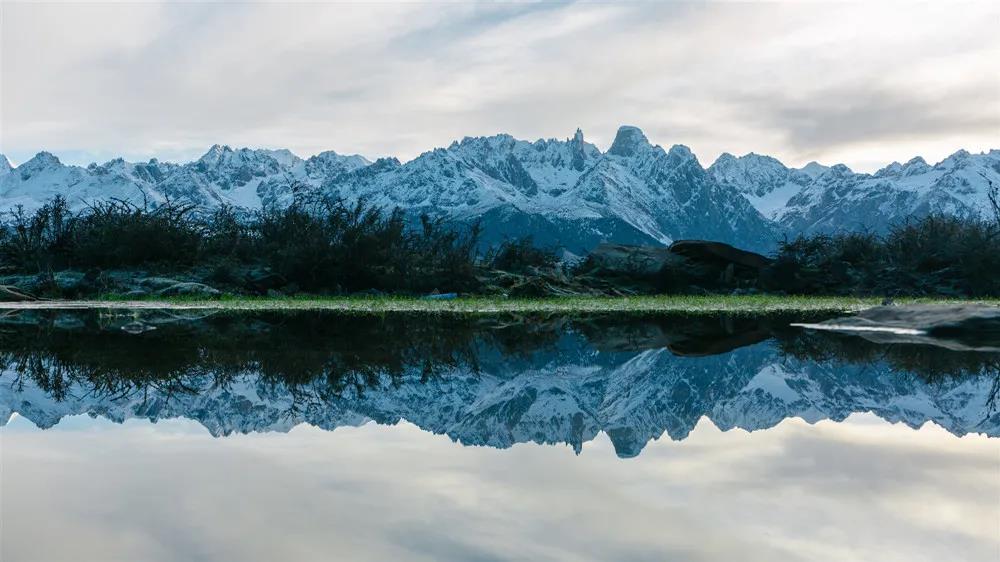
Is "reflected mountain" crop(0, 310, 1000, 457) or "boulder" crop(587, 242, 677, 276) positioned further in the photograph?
"boulder" crop(587, 242, 677, 276)

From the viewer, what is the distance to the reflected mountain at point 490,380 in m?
9.20

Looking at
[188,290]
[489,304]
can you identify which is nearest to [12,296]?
[188,290]

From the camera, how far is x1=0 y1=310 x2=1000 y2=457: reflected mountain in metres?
9.20

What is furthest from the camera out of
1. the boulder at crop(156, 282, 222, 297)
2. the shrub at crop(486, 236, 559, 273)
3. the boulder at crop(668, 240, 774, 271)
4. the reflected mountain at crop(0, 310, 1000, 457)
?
the shrub at crop(486, 236, 559, 273)


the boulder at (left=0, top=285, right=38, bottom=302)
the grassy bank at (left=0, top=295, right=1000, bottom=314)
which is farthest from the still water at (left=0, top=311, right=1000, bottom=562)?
the boulder at (left=0, top=285, right=38, bottom=302)

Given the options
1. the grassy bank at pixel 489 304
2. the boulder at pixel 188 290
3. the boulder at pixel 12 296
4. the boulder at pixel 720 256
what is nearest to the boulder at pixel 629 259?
the boulder at pixel 720 256

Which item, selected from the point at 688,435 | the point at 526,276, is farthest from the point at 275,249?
the point at 688,435

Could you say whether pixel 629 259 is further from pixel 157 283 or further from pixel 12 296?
pixel 12 296

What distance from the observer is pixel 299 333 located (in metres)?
18.1

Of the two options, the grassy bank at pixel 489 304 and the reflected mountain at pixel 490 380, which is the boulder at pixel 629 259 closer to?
the grassy bank at pixel 489 304

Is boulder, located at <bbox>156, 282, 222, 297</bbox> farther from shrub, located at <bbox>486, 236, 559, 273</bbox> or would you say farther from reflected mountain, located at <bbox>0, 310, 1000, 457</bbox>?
shrub, located at <bbox>486, 236, 559, 273</bbox>

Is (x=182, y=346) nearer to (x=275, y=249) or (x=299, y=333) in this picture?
(x=299, y=333)

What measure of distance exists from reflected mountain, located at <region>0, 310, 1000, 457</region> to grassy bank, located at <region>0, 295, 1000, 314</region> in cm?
700

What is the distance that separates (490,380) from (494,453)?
15.5 feet
